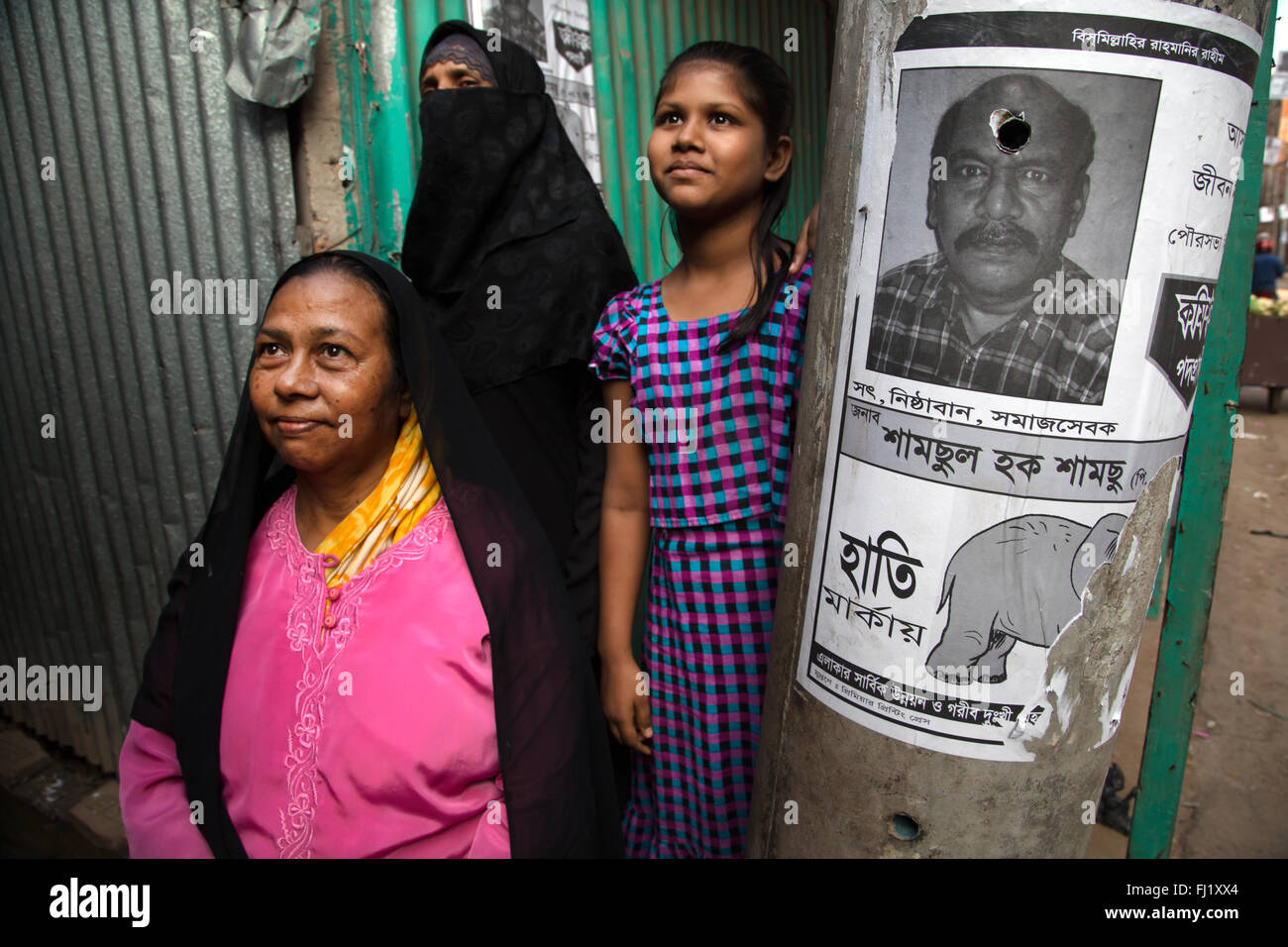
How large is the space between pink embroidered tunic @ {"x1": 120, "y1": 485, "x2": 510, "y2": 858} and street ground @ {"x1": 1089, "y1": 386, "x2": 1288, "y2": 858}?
2.01 meters

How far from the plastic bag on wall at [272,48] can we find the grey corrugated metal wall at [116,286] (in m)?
0.11

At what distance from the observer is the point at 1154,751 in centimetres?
151

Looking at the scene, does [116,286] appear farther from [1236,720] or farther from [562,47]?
[1236,720]

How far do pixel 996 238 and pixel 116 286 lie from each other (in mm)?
2766

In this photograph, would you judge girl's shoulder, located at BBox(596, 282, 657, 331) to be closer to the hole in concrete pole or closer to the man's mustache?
the man's mustache

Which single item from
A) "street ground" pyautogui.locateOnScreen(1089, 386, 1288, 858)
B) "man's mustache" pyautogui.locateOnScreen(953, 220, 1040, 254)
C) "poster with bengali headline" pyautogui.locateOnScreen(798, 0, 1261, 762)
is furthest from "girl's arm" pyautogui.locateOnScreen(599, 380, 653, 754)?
"street ground" pyautogui.locateOnScreen(1089, 386, 1288, 858)

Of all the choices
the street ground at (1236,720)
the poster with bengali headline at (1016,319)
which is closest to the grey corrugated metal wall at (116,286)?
the poster with bengali headline at (1016,319)

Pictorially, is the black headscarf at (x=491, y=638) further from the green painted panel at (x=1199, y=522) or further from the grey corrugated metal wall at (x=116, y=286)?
the grey corrugated metal wall at (x=116, y=286)

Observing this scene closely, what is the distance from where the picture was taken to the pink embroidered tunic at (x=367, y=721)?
1270mm

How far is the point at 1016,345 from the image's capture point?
2.65ft

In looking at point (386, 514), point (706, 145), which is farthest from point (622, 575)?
point (706, 145)

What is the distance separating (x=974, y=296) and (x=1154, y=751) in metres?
1.21

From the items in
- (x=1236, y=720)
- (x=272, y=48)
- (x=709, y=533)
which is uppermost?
(x=272, y=48)

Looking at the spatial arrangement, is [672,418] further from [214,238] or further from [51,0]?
[51,0]
